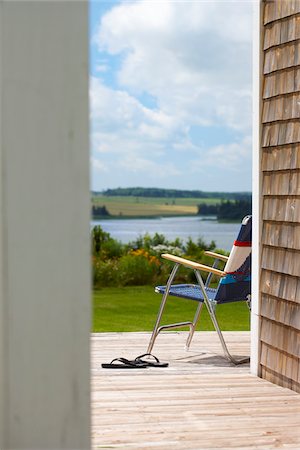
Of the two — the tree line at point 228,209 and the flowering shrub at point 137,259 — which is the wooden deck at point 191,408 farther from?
the tree line at point 228,209

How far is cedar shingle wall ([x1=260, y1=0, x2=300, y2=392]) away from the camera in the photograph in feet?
12.6

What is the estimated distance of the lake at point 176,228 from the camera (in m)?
11.4

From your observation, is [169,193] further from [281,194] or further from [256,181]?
[281,194]

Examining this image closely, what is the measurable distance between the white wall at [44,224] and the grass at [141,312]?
5.48 meters

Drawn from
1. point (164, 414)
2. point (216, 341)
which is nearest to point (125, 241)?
point (216, 341)

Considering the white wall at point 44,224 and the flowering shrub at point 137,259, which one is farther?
the flowering shrub at point 137,259

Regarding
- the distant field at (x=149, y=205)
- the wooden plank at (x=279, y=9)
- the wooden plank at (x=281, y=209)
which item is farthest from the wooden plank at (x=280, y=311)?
the distant field at (x=149, y=205)

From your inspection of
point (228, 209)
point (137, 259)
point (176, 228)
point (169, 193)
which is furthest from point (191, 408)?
point (169, 193)

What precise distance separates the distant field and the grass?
4.34 m

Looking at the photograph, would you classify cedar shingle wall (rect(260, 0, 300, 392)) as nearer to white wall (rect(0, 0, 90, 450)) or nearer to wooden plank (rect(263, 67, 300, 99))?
wooden plank (rect(263, 67, 300, 99))

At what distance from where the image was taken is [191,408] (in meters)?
3.43

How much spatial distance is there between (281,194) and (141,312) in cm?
455

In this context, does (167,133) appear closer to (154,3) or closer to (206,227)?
(154,3)

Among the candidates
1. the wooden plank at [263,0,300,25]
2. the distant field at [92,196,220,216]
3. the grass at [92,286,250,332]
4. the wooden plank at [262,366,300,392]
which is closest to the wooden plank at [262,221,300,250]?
the wooden plank at [262,366,300,392]
